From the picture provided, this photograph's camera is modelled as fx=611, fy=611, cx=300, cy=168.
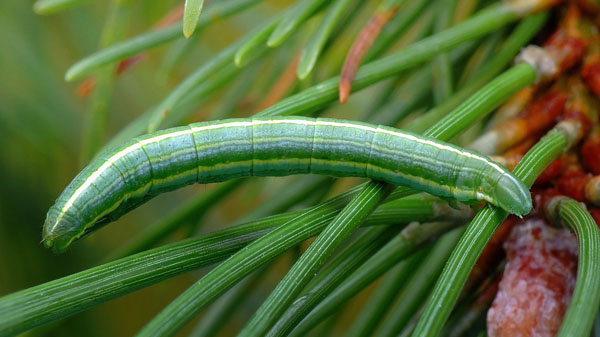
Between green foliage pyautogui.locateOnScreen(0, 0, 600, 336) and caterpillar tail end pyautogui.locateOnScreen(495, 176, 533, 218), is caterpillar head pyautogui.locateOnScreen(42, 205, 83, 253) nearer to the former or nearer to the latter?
green foliage pyautogui.locateOnScreen(0, 0, 600, 336)

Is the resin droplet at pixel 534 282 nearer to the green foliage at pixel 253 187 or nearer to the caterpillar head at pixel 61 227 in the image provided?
the green foliage at pixel 253 187

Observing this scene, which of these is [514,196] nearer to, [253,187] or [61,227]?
[61,227]

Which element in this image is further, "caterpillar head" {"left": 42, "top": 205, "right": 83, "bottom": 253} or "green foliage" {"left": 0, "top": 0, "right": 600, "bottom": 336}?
"caterpillar head" {"left": 42, "top": 205, "right": 83, "bottom": 253}

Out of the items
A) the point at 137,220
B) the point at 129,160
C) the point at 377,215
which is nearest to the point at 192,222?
the point at 129,160

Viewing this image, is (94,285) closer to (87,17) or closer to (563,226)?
(563,226)

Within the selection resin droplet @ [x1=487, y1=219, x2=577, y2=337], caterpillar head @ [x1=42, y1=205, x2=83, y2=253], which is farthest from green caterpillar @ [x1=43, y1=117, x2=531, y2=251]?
resin droplet @ [x1=487, y1=219, x2=577, y2=337]

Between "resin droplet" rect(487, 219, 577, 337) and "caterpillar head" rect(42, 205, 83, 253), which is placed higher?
"resin droplet" rect(487, 219, 577, 337)

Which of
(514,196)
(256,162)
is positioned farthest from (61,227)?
(514,196)

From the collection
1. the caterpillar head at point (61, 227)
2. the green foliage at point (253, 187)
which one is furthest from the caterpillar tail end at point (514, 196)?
the caterpillar head at point (61, 227)

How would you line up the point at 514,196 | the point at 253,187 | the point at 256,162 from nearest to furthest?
the point at 514,196
the point at 256,162
the point at 253,187
